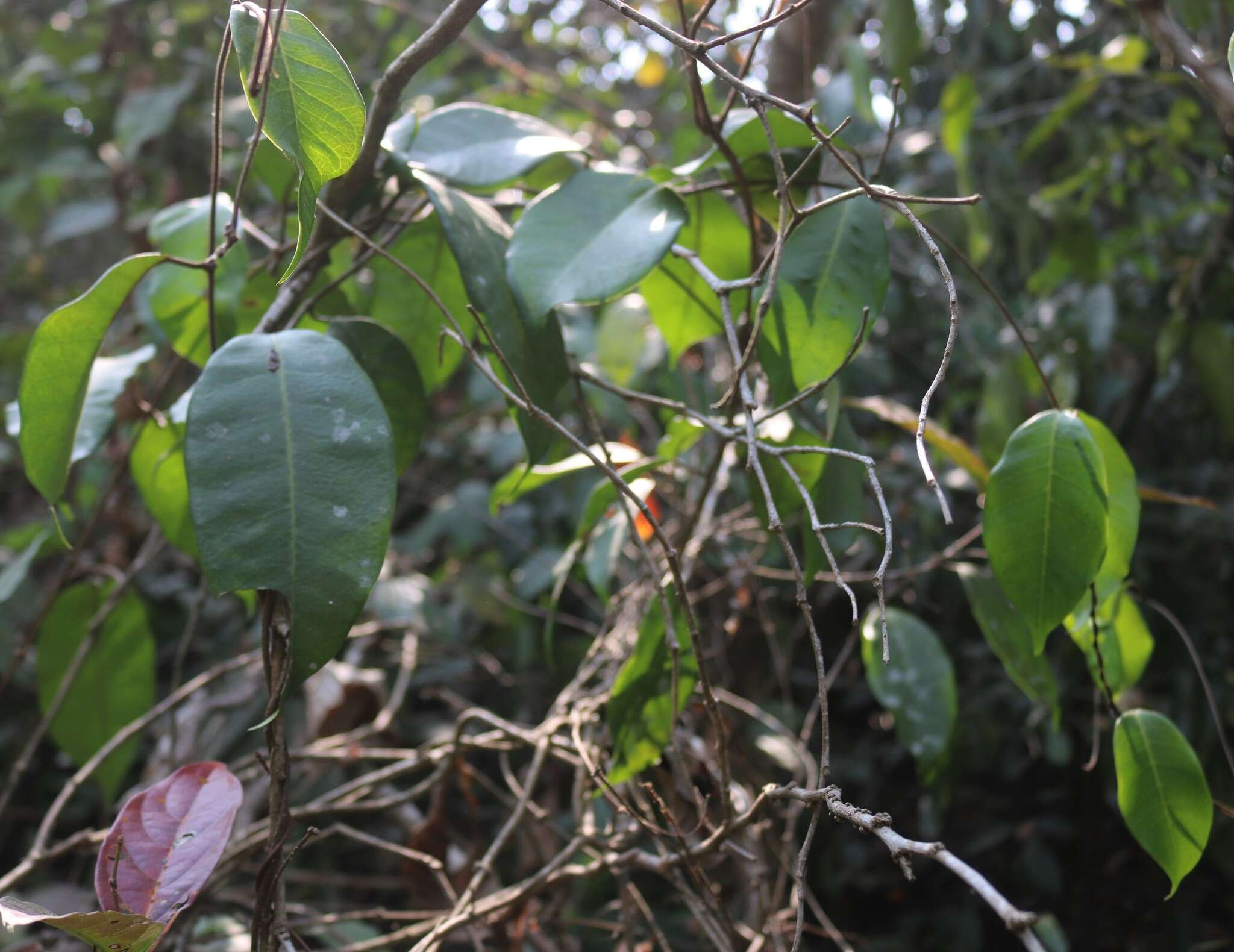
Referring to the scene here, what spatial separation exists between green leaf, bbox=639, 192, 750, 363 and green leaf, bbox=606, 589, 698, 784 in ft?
0.71

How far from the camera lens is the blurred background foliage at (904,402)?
1.23 meters

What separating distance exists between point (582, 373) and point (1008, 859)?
138 cm

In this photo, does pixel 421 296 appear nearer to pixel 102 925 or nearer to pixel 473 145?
pixel 473 145

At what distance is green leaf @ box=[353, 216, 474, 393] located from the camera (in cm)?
64

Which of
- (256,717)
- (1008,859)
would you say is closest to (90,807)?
(256,717)

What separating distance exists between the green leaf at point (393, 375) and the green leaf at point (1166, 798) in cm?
46

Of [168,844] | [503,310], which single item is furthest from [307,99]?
[168,844]

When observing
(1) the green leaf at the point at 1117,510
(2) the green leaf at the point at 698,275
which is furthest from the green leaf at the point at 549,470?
(1) the green leaf at the point at 1117,510

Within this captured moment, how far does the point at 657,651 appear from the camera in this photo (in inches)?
24.6

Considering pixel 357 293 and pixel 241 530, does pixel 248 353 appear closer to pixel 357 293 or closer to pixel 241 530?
pixel 241 530

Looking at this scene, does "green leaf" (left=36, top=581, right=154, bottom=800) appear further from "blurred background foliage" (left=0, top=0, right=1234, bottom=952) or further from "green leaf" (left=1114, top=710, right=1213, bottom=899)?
"green leaf" (left=1114, top=710, right=1213, bottom=899)

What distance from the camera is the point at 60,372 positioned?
Answer: 0.51 meters

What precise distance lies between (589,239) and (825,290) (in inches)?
5.8

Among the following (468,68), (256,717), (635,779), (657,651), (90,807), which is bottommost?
(90,807)
